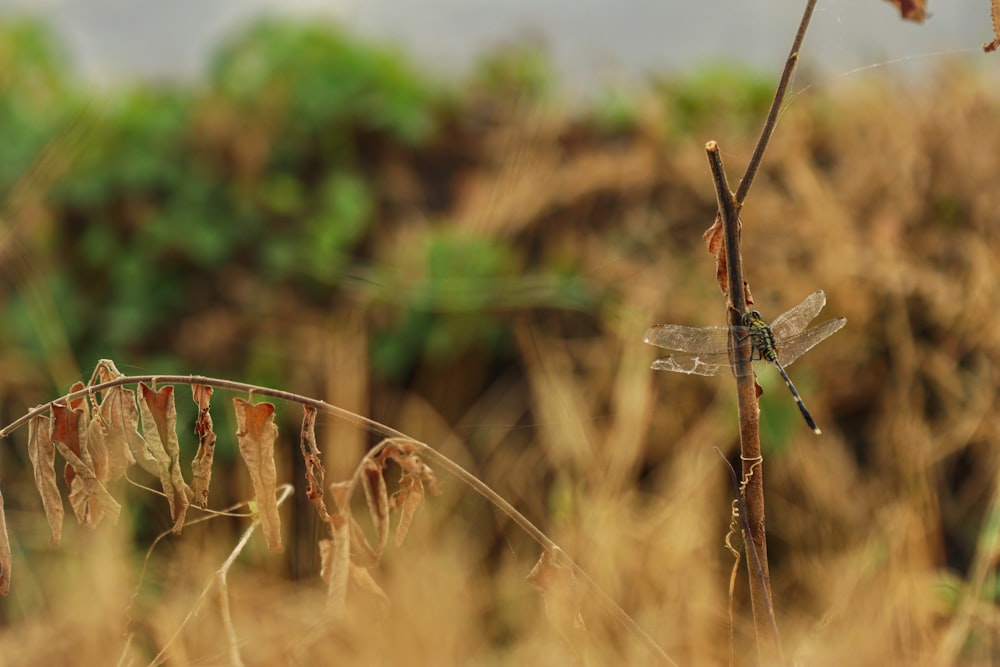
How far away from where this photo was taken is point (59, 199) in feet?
13.6

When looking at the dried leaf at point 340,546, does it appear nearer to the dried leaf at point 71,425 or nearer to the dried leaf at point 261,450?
the dried leaf at point 261,450

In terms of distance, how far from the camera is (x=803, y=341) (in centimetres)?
91

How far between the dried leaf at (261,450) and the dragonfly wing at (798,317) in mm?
480

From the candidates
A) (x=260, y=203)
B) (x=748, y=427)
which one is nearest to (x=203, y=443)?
(x=748, y=427)

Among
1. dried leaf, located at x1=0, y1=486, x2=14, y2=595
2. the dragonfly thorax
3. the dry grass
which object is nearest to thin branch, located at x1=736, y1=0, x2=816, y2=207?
the dragonfly thorax

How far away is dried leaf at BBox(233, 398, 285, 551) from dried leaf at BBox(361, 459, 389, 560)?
0.22 ft

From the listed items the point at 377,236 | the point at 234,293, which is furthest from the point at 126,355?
the point at 377,236

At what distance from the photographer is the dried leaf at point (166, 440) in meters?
0.74

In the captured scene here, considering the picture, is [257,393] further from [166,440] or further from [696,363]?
[696,363]

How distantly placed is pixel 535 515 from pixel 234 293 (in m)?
1.62

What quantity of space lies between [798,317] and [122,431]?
24.6 inches

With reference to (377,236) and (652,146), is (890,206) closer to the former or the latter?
(652,146)

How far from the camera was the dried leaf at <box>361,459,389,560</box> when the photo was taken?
0.73m

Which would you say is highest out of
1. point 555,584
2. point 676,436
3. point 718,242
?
point 718,242
